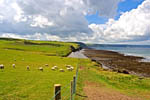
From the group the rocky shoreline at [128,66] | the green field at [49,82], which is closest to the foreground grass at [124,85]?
the green field at [49,82]

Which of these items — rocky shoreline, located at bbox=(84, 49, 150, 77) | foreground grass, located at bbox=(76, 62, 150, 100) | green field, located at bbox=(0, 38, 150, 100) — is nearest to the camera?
green field, located at bbox=(0, 38, 150, 100)

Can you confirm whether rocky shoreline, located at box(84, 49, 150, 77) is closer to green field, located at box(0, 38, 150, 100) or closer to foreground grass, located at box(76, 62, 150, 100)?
green field, located at box(0, 38, 150, 100)

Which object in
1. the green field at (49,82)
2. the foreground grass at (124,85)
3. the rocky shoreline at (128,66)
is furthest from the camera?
the rocky shoreline at (128,66)

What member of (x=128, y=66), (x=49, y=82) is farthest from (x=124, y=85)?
(x=128, y=66)

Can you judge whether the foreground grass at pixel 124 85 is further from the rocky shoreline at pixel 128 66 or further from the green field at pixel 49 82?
the rocky shoreline at pixel 128 66

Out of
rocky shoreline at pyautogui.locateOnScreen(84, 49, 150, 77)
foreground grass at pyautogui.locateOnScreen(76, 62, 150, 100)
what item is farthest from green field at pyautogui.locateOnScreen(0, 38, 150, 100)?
rocky shoreline at pyautogui.locateOnScreen(84, 49, 150, 77)

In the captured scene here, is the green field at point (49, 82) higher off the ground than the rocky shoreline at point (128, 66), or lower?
higher

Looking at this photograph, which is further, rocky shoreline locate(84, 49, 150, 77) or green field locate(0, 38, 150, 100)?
rocky shoreline locate(84, 49, 150, 77)

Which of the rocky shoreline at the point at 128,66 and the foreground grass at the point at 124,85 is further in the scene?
the rocky shoreline at the point at 128,66

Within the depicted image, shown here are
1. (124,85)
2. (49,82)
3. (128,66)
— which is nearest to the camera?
(49,82)

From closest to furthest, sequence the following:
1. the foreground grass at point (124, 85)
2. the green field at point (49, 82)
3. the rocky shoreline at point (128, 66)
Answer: the green field at point (49, 82) → the foreground grass at point (124, 85) → the rocky shoreline at point (128, 66)

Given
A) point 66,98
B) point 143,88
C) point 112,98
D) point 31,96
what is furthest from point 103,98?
point 143,88

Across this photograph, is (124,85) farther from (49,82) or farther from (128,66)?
(128,66)

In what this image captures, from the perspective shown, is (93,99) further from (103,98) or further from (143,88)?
(143,88)
